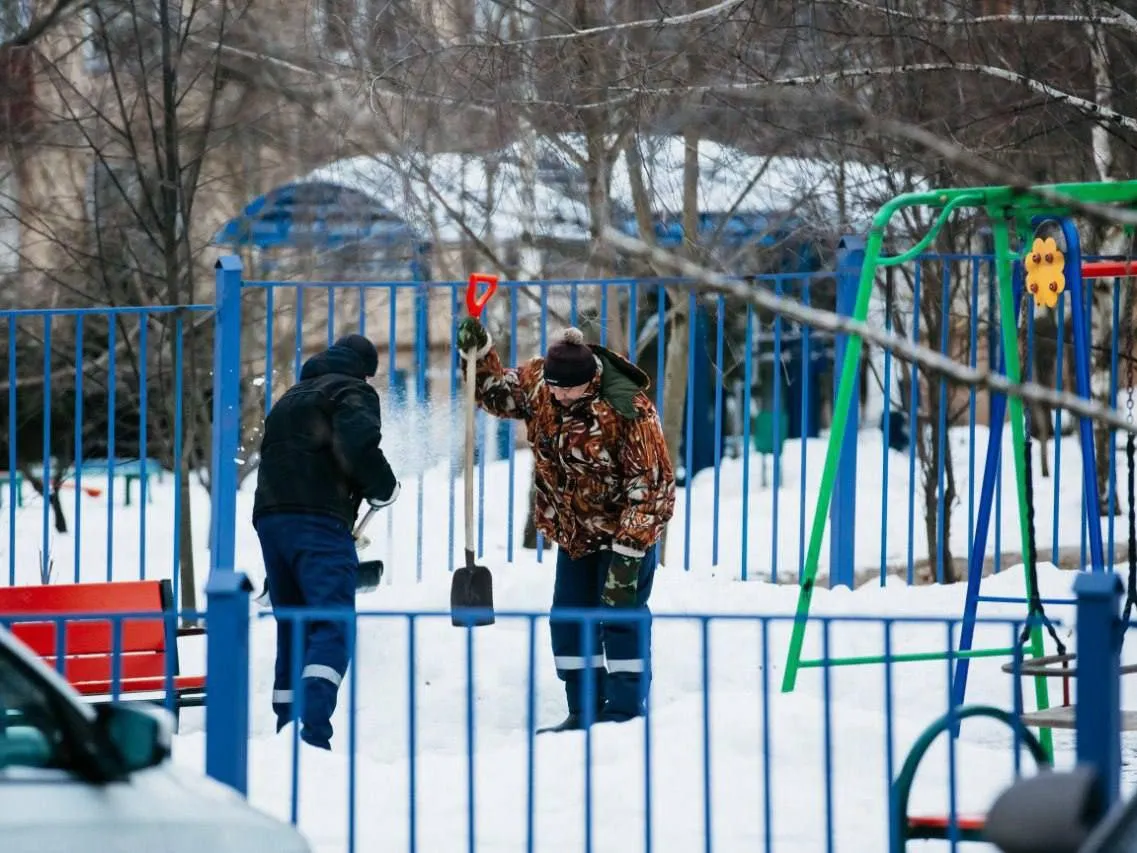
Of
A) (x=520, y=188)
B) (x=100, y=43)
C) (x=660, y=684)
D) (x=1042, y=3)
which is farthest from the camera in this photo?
(x=520, y=188)

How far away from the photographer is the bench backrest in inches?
274

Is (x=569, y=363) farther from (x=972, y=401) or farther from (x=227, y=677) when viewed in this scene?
(x=972, y=401)

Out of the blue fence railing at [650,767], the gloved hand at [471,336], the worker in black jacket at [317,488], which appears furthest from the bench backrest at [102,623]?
the gloved hand at [471,336]

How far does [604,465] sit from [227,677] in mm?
2830

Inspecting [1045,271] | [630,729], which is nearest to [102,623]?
[630,729]

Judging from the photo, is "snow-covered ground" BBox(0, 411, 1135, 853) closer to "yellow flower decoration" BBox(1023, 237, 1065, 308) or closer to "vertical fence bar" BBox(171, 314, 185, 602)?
"vertical fence bar" BBox(171, 314, 185, 602)

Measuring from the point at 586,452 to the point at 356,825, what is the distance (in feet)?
7.84

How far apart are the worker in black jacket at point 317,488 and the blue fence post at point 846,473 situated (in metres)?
2.53

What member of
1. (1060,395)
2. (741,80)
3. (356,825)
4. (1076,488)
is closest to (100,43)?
(741,80)

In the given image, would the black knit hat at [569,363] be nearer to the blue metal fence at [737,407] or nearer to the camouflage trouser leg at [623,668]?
the camouflage trouser leg at [623,668]

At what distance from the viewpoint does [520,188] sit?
12695 millimetres

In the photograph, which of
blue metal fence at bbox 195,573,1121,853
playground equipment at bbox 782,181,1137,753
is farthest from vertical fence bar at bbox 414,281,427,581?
blue metal fence at bbox 195,573,1121,853

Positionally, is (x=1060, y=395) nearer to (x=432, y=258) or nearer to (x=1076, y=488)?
(x=432, y=258)

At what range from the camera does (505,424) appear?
1063cm
